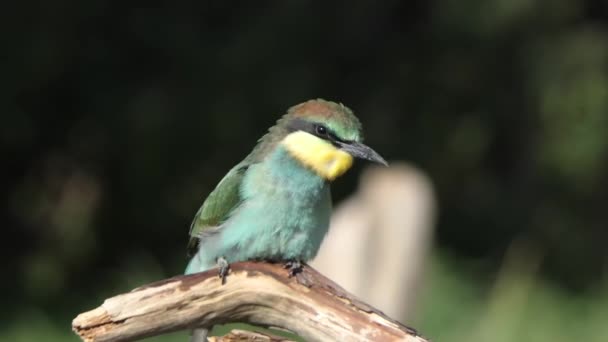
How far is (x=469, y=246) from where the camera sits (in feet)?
20.0

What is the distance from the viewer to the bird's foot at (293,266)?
233 centimetres

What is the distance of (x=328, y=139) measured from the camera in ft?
8.40

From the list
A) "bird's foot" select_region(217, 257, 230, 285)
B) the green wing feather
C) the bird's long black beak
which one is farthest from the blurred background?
"bird's foot" select_region(217, 257, 230, 285)

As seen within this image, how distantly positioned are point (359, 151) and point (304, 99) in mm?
3185

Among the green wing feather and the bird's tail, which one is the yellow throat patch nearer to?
the green wing feather

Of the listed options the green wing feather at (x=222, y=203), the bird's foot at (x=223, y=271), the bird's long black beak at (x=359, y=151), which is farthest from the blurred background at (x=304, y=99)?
the bird's foot at (x=223, y=271)

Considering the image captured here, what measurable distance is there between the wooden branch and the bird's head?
0.34m

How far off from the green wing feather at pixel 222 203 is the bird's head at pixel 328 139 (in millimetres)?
155

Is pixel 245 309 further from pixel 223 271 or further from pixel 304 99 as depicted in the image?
pixel 304 99

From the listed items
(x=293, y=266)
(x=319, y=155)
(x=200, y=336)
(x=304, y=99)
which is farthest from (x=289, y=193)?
(x=304, y=99)

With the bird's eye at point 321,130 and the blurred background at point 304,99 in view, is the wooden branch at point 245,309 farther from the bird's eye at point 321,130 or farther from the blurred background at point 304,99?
the blurred background at point 304,99

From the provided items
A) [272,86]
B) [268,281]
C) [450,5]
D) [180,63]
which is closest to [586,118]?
[450,5]

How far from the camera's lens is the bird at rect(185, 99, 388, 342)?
255 centimetres

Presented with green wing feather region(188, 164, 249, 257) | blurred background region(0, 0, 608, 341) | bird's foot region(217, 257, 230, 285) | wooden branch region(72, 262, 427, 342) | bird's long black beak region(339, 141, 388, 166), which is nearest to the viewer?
wooden branch region(72, 262, 427, 342)
